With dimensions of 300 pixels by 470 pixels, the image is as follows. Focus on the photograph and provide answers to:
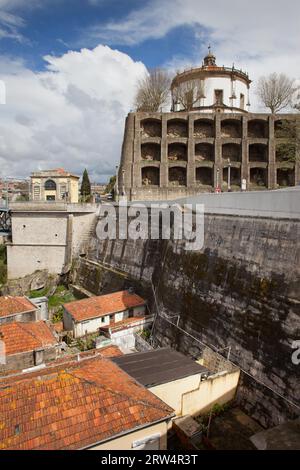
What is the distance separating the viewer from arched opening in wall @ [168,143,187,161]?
34125 mm

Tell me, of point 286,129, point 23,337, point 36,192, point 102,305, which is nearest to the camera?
point 23,337

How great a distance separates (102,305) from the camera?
18.5 metres

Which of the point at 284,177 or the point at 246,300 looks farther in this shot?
the point at 284,177

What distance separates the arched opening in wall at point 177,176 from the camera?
1323 inches

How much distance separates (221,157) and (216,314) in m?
23.6

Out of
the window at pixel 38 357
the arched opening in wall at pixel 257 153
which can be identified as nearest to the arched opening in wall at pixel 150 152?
the arched opening in wall at pixel 257 153

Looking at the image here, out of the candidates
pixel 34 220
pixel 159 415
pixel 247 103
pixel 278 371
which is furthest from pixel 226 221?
pixel 247 103

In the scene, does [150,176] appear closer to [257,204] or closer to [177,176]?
[177,176]

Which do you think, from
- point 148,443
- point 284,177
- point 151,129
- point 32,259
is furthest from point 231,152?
point 148,443

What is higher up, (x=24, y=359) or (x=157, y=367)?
(x=157, y=367)

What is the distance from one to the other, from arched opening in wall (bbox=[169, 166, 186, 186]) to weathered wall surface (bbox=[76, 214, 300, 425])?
1711 centimetres

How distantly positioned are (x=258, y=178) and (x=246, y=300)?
82.6ft

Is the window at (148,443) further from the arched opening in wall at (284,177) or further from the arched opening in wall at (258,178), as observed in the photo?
the arched opening in wall at (284,177)

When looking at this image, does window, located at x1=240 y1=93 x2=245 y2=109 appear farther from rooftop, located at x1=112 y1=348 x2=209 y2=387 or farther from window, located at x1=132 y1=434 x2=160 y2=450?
window, located at x1=132 y1=434 x2=160 y2=450
